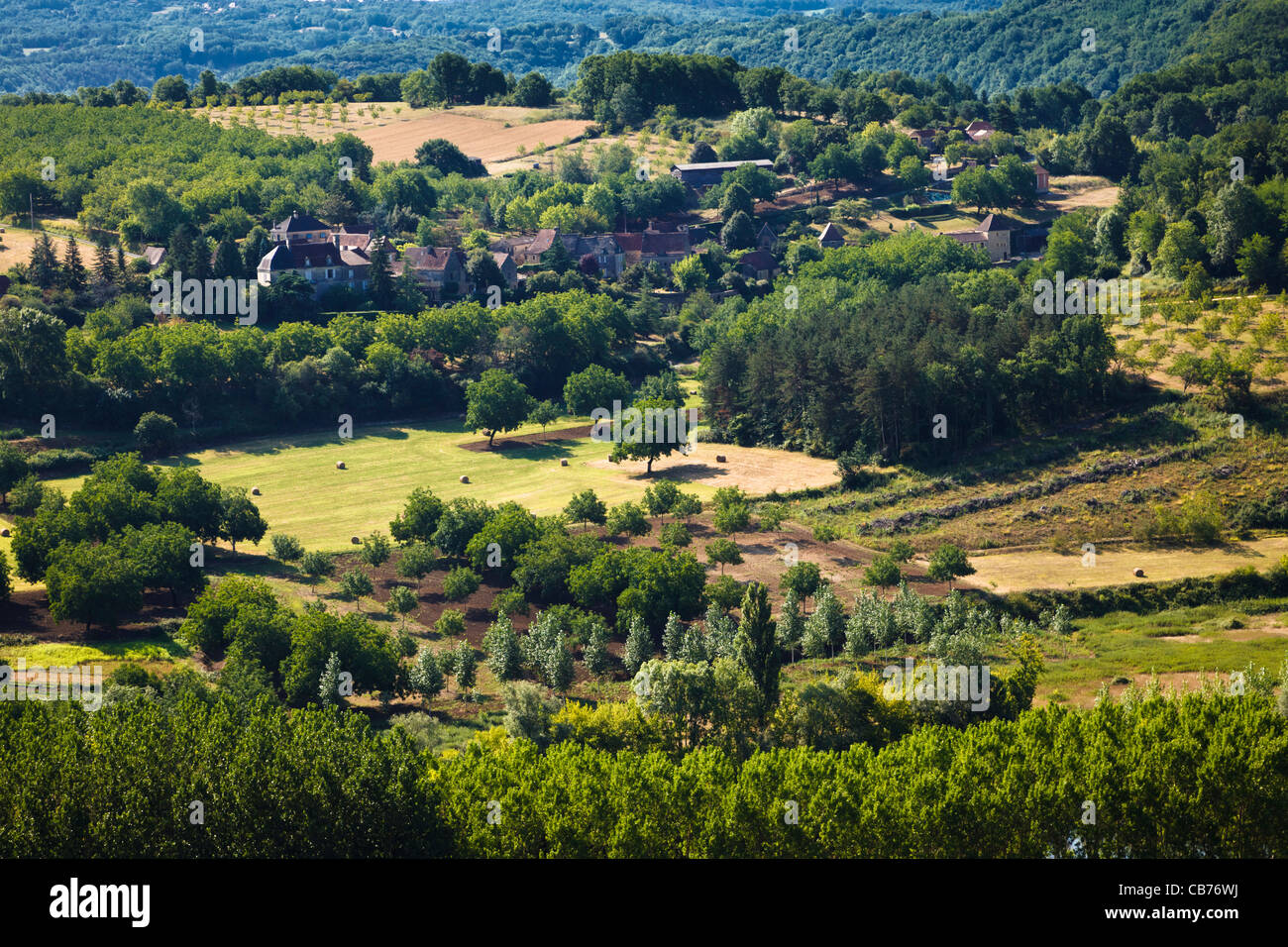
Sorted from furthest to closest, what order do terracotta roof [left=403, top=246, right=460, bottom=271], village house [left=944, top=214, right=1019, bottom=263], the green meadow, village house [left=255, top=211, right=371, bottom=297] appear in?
village house [left=944, top=214, right=1019, bottom=263] → terracotta roof [left=403, top=246, right=460, bottom=271] → village house [left=255, top=211, right=371, bottom=297] → the green meadow

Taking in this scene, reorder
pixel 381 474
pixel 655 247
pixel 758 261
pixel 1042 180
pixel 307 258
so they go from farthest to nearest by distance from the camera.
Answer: pixel 1042 180 < pixel 655 247 < pixel 758 261 < pixel 307 258 < pixel 381 474

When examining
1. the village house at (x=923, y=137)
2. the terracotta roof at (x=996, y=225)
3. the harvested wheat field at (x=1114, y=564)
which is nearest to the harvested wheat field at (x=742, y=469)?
the harvested wheat field at (x=1114, y=564)

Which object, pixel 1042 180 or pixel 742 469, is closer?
pixel 742 469

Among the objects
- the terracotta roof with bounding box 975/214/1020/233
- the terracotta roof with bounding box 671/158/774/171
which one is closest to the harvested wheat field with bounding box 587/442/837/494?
the terracotta roof with bounding box 975/214/1020/233

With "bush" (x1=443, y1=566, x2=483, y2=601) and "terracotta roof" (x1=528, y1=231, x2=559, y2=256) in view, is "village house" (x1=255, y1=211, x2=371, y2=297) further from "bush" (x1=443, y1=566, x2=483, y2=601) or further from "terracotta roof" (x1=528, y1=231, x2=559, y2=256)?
"bush" (x1=443, y1=566, x2=483, y2=601)

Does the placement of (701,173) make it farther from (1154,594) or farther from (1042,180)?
(1154,594)

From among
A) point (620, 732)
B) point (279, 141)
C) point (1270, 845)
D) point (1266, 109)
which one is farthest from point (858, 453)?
point (1266, 109)

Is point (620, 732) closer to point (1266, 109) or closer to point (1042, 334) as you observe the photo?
point (1042, 334)

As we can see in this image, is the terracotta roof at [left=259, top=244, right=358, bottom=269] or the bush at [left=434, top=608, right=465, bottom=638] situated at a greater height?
the terracotta roof at [left=259, top=244, right=358, bottom=269]

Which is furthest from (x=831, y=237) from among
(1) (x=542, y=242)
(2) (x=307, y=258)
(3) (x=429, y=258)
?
(2) (x=307, y=258)
